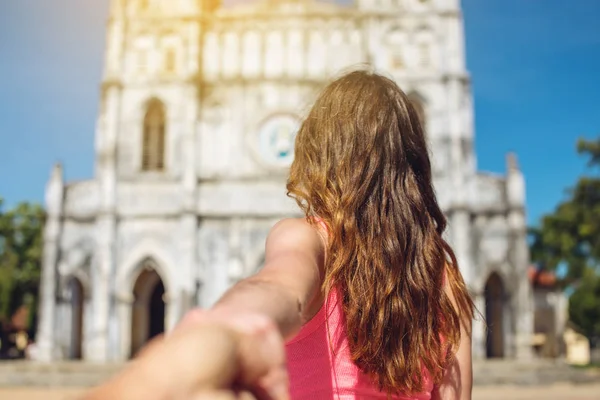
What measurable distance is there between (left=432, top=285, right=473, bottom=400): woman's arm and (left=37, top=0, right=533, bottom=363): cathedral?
1914 cm

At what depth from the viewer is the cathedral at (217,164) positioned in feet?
68.5

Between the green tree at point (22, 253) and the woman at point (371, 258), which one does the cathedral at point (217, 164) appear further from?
A: the woman at point (371, 258)

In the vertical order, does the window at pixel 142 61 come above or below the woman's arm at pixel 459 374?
above

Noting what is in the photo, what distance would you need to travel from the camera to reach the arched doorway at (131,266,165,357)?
21781mm

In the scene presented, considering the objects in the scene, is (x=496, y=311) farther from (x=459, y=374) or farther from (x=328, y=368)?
(x=328, y=368)

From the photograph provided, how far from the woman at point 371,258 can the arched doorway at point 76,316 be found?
21.2 meters

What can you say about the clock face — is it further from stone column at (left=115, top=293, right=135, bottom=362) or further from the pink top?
the pink top

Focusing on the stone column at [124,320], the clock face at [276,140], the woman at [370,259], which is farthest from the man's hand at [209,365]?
the clock face at [276,140]

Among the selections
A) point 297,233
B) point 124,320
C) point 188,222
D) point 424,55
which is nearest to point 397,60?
point 424,55

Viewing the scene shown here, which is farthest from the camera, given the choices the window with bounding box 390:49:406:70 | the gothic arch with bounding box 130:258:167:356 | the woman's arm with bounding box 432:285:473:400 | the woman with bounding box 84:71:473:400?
the window with bounding box 390:49:406:70

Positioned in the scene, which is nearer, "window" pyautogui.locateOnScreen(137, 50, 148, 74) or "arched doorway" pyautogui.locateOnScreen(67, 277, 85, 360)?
"arched doorway" pyautogui.locateOnScreen(67, 277, 85, 360)

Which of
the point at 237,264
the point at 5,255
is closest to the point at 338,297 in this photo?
the point at 237,264

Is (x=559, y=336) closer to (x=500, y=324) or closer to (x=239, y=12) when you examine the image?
(x=500, y=324)

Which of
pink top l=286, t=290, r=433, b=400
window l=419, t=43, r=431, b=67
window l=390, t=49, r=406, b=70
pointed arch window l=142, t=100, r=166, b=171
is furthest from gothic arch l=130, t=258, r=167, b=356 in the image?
pink top l=286, t=290, r=433, b=400
